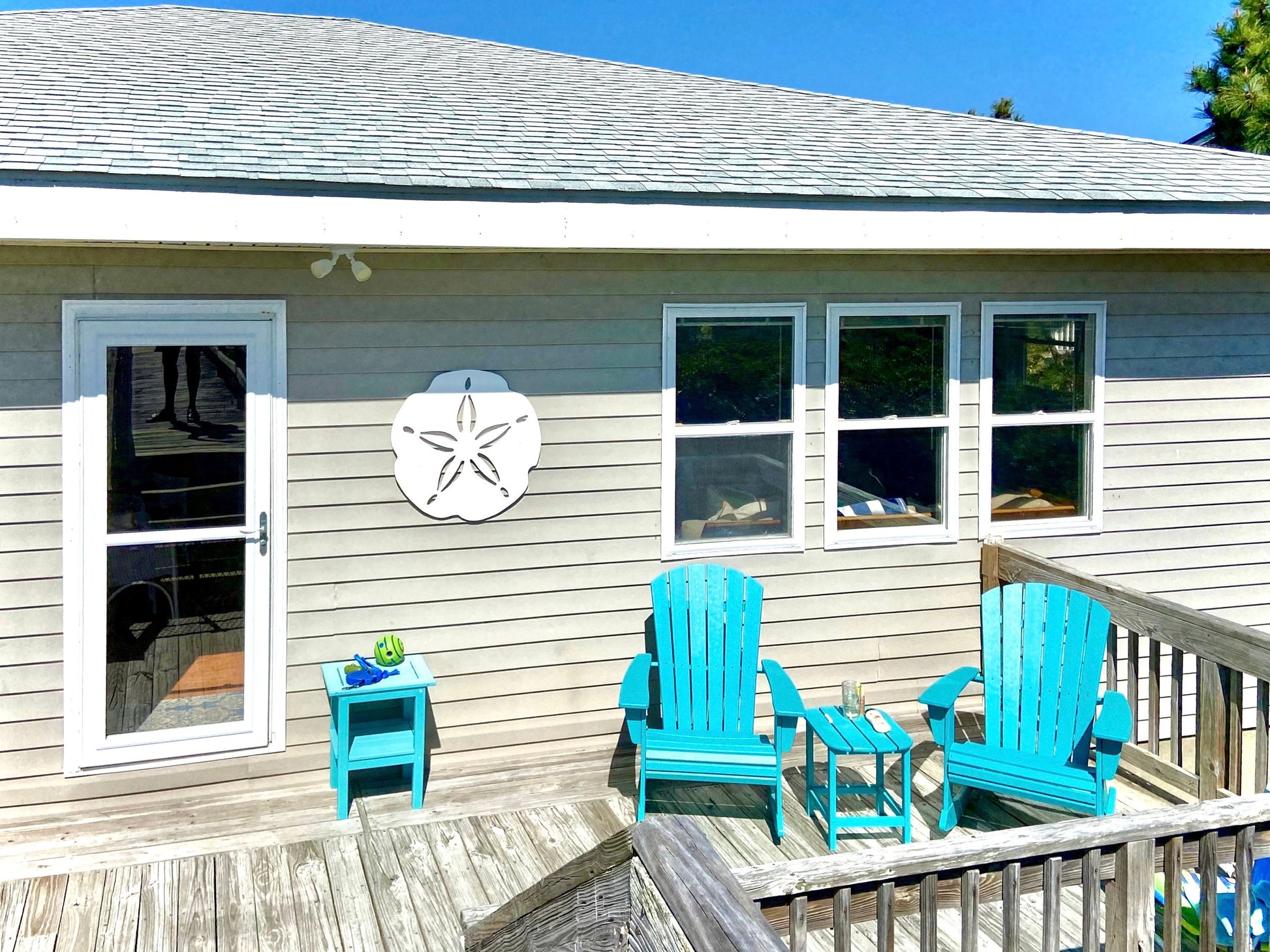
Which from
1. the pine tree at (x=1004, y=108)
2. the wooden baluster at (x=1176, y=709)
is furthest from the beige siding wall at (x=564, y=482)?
the pine tree at (x=1004, y=108)

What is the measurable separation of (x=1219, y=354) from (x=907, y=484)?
5.84ft

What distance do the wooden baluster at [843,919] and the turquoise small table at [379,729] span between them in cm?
246

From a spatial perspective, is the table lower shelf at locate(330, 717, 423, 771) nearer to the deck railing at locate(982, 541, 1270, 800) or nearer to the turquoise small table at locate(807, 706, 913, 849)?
the turquoise small table at locate(807, 706, 913, 849)

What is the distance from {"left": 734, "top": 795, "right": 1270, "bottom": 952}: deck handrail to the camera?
6.17ft

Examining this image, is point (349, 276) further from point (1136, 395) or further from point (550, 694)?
point (1136, 395)

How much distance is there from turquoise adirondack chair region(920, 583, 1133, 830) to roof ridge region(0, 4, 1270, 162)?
10.6ft

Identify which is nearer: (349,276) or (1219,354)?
(349,276)

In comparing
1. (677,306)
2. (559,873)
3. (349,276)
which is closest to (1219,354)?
(677,306)

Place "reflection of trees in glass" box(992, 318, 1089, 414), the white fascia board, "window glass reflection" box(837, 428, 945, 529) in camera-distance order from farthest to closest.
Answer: "reflection of trees in glass" box(992, 318, 1089, 414) < "window glass reflection" box(837, 428, 945, 529) < the white fascia board

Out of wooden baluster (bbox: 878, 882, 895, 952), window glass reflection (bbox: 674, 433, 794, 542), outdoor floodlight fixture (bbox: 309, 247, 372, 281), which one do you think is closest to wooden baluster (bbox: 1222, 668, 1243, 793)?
window glass reflection (bbox: 674, 433, 794, 542)

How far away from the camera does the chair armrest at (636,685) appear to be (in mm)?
4105

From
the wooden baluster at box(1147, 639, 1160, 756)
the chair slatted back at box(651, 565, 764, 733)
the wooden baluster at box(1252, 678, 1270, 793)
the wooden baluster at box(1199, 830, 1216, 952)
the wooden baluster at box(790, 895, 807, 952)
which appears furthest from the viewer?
the chair slatted back at box(651, 565, 764, 733)

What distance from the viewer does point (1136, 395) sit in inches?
209

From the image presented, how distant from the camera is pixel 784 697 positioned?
4172mm
